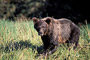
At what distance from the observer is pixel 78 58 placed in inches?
216

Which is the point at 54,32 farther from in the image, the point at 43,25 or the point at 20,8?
the point at 20,8

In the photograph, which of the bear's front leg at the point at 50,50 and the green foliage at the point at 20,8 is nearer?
the bear's front leg at the point at 50,50

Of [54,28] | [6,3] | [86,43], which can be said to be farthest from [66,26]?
A: [6,3]

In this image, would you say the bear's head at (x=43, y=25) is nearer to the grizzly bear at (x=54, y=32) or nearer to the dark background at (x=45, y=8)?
the grizzly bear at (x=54, y=32)

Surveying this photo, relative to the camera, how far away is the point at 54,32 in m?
6.59

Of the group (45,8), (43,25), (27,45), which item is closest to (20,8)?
(45,8)

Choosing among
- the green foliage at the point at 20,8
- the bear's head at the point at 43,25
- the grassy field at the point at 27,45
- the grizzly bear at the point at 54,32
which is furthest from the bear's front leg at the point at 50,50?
the green foliage at the point at 20,8

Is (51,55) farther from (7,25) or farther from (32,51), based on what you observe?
(7,25)

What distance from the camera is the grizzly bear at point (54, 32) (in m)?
6.43

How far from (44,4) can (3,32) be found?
50.6 feet

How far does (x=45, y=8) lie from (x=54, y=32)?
16.4 m

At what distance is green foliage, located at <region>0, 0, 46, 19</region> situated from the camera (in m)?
22.4

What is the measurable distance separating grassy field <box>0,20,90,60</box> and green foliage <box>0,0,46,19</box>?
46.0ft

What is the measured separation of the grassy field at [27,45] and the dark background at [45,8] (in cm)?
1208
